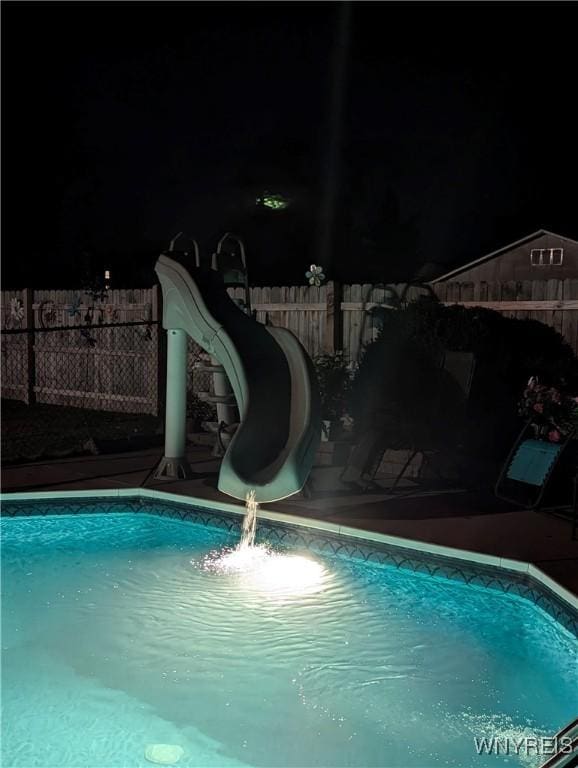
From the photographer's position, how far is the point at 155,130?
24578 mm

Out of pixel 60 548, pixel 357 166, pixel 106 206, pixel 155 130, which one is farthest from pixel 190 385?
pixel 357 166

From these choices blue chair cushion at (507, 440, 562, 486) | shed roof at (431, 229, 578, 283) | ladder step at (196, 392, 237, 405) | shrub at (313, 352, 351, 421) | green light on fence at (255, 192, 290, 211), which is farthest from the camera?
green light on fence at (255, 192, 290, 211)

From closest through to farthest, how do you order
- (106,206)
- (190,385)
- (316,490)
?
(316,490)
(190,385)
(106,206)

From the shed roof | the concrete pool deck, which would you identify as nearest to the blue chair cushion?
the concrete pool deck

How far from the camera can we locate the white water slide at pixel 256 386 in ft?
18.6

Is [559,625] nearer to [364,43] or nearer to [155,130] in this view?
[364,43]

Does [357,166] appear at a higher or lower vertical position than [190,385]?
higher

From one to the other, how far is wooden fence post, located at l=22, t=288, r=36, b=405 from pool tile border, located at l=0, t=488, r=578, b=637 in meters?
7.09

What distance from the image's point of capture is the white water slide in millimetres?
5676

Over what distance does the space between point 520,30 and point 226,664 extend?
50.8 ft

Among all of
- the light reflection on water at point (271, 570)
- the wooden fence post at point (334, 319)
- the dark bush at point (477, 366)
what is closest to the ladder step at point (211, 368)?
the dark bush at point (477, 366)

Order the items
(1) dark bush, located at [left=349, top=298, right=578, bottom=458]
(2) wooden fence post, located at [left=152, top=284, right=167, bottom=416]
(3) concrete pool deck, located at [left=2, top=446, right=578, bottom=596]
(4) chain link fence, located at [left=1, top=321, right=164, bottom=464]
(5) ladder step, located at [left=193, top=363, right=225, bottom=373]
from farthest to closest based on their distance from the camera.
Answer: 1. (2) wooden fence post, located at [left=152, top=284, right=167, bottom=416]
2. (4) chain link fence, located at [left=1, top=321, right=164, bottom=464]
3. (1) dark bush, located at [left=349, top=298, right=578, bottom=458]
4. (5) ladder step, located at [left=193, top=363, right=225, bottom=373]
5. (3) concrete pool deck, located at [left=2, top=446, right=578, bottom=596]

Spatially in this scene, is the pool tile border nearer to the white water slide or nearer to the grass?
the white water slide

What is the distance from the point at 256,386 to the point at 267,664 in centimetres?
238
